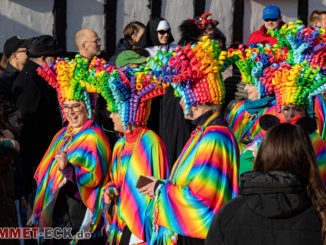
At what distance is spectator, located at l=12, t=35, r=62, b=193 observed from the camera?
8.10 metres

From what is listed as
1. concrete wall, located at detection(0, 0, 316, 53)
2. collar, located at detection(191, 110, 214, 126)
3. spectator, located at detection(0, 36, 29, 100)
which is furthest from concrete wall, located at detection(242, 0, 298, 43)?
collar, located at detection(191, 110, 214, 126)

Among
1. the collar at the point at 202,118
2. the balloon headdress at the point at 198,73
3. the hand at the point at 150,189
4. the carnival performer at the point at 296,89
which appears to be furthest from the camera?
the carnival performer at the point at 296,89

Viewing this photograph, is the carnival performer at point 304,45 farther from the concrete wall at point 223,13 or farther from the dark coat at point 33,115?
the concrete wall at point 223,13

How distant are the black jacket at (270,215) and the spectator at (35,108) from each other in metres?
4.66

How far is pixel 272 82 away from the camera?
6.47m

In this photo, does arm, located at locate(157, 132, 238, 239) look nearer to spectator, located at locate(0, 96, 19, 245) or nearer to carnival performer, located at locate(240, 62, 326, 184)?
carnival performer, located at locate(240, 62, 326, 184)

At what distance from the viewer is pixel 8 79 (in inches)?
337

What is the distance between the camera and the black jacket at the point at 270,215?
3518 millimetres

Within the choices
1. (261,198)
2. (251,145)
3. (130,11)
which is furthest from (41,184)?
(130,11)

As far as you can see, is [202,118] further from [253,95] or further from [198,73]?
[253,95]

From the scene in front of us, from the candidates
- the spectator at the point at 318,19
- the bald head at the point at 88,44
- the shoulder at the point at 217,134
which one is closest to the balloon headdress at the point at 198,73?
the shoulder at the point at 217,134

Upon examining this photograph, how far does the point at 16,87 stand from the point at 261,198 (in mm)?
5272

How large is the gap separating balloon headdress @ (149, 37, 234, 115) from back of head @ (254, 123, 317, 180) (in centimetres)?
181

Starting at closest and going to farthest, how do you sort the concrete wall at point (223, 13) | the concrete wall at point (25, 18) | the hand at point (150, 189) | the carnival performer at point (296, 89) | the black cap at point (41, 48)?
1. the hand at point (150, 189)
2. the carnival performer at point (296, 89)
3. the black cap at point (41, 48)
4. the concrete wall at point (25, 18)
5. the concrete wall at point (223, 13)
